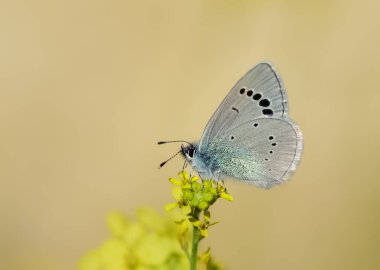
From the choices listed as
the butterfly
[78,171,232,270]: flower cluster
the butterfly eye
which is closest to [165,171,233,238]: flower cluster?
[78,171,232,270]: flower cluster

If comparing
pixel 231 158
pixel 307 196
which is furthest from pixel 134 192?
pixel 231 158

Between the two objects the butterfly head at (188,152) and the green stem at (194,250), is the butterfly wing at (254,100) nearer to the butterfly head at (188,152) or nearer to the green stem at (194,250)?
the butterfly head at (188,152)

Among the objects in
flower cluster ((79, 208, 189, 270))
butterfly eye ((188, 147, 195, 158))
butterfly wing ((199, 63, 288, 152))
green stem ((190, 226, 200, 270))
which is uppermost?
butterfly wing ((199, 63, 288, 152))

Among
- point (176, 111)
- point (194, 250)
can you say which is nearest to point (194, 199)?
point (194, 250)

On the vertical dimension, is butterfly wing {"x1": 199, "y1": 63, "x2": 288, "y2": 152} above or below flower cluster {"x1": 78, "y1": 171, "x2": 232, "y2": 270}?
above

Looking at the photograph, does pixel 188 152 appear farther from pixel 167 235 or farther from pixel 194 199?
pixel 194 199

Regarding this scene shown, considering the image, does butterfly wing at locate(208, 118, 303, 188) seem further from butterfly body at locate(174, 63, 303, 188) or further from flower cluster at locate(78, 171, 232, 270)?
flower cluster at locate(78, 171, 232, 270)

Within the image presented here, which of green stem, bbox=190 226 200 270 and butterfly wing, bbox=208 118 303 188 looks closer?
green stem, bbox=190 226 200 270
